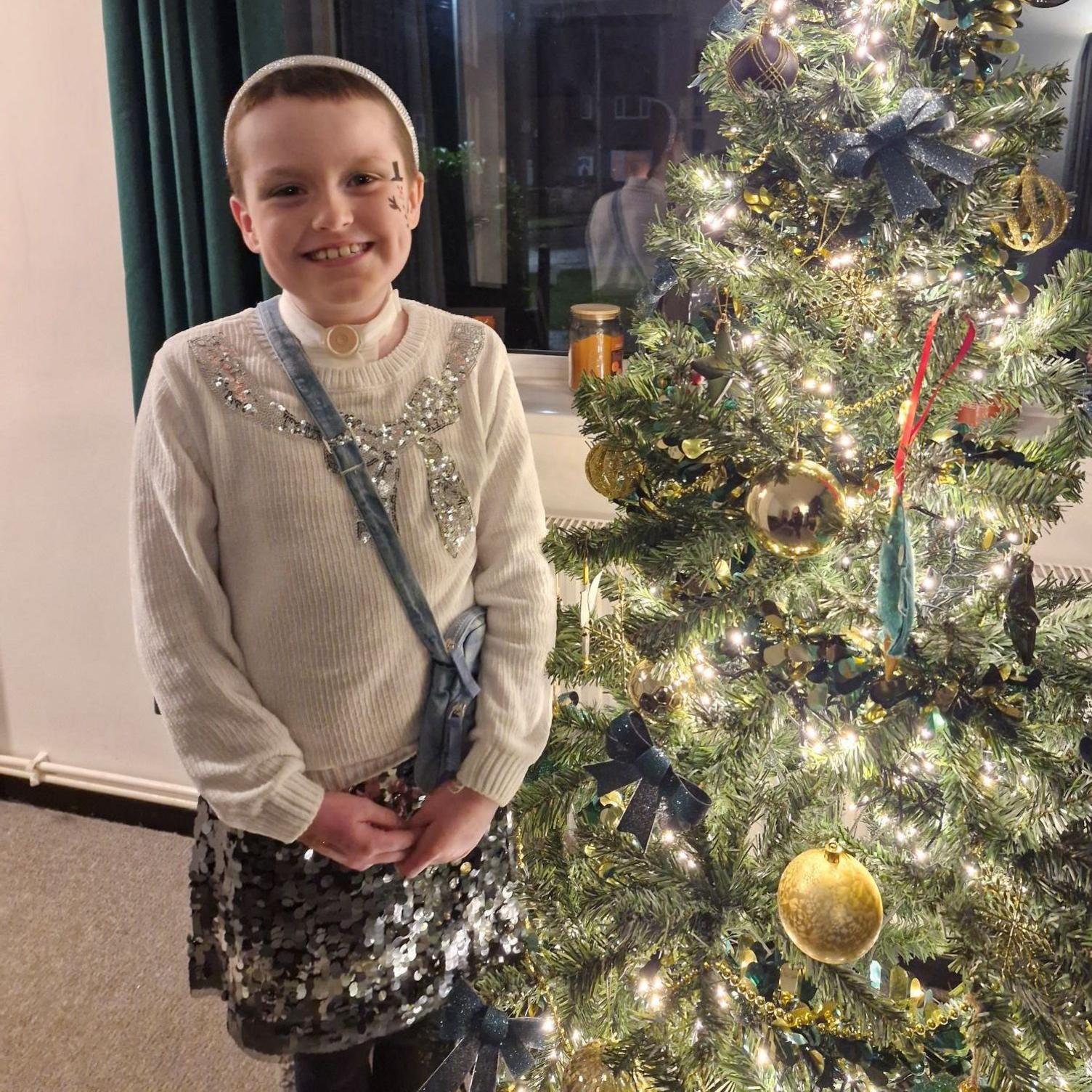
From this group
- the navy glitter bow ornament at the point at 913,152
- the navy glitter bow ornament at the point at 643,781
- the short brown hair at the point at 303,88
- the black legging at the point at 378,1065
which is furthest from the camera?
the black legging at the point at 378,1065

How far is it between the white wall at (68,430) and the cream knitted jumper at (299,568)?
2.52 ft

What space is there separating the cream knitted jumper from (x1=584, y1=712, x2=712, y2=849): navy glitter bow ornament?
0.09 meters

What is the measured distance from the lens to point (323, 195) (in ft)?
2.98

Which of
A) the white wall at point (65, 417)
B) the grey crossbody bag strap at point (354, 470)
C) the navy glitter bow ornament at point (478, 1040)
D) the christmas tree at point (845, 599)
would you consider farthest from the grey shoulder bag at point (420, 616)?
the white wall at point (65, 417)

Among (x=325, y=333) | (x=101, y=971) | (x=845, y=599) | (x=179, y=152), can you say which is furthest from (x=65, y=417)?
(x=845, y=599)

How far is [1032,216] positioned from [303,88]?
2.21 ft

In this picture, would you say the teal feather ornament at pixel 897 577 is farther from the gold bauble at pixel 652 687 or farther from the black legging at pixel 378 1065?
the black legging at pixel 378 1065

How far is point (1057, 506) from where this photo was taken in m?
0.87

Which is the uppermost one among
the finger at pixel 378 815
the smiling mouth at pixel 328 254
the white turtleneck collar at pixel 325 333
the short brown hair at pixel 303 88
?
the short brown hair at pixel 303 88

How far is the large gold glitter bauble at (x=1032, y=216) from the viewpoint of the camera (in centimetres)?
89

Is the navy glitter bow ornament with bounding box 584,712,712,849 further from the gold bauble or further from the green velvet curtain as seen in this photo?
the green velvet curtain

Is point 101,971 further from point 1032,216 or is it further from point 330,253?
point 1032,216

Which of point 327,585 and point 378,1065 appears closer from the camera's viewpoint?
point 327,585

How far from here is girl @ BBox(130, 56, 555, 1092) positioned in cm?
93
